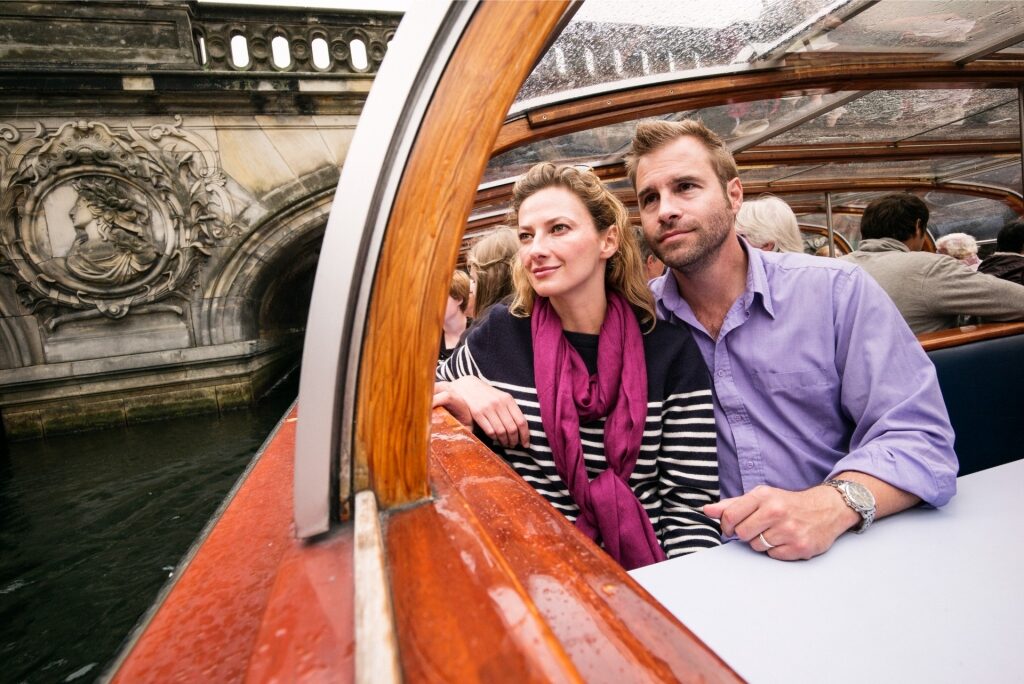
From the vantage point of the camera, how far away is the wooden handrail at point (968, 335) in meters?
1.71

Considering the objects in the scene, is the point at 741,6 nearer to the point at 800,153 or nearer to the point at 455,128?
the point at 455,128

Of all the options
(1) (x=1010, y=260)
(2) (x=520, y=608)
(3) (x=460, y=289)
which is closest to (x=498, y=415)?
(2) (x=520, y=608)

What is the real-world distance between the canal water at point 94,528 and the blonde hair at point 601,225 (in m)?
1.60

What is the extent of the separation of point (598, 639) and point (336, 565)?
→ 0.83 feet

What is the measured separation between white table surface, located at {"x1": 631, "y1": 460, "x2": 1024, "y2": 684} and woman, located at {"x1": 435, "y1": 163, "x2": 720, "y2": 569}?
37 cm

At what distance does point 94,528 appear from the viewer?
324cm

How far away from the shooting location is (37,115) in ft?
17.7

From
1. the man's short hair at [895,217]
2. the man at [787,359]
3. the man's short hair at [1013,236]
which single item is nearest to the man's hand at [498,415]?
the man at [787,359]

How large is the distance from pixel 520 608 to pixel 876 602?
55cm

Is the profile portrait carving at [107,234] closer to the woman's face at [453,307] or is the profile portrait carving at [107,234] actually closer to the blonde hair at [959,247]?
the woman's face at [453,307]

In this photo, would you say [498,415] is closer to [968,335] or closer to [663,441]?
[663,441]

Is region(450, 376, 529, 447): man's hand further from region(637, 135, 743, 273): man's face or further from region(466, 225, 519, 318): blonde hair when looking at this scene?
region(466, 225, 519, 318): blonde hair

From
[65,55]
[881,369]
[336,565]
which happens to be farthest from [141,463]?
[881,369]

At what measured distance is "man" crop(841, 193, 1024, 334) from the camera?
1.97 metres
